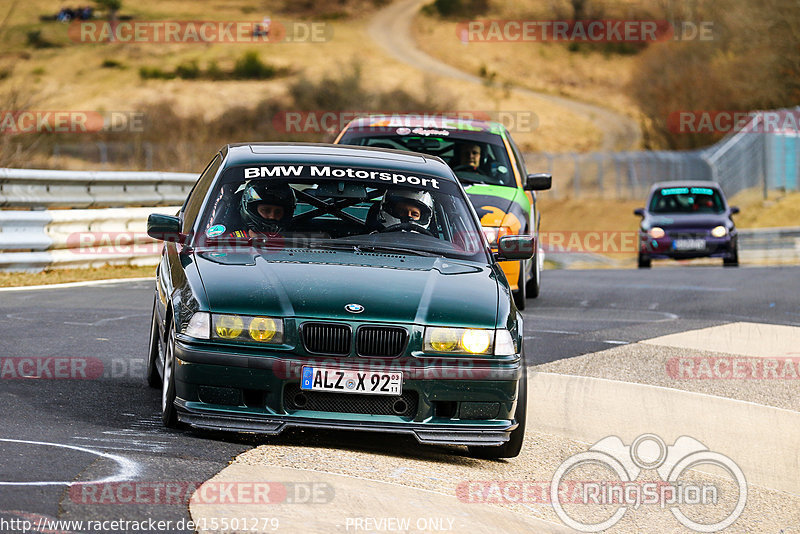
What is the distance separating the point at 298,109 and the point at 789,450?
68.9m

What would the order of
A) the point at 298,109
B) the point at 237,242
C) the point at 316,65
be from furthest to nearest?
the point at 316,65, the point at 298,109, the point at 237,242

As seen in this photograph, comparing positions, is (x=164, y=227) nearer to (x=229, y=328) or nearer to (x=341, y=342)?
(x=229, y=328)

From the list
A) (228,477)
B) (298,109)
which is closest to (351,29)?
(298,109)

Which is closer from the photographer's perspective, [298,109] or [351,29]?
[298,109]

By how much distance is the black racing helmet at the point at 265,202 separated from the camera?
7.46m

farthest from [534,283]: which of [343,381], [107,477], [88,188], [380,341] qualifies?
[107,477]

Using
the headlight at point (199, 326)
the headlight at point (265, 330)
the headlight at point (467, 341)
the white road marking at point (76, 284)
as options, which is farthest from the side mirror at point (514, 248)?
the white road marking at point (76, 284)

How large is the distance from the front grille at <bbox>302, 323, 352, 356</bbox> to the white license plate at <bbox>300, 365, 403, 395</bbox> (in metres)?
0.09

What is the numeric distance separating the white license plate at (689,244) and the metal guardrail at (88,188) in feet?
31.1

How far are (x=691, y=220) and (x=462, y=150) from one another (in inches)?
461

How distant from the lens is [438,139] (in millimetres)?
12984

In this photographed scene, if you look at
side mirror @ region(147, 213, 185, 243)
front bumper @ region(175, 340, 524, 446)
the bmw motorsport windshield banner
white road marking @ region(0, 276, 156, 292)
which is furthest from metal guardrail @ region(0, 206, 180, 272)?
front bumper @ region(175, 340, 524, 446)

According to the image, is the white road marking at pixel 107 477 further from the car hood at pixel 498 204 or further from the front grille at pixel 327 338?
the car hood at pixel 498 204

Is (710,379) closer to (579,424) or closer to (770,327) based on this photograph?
(579,424)
